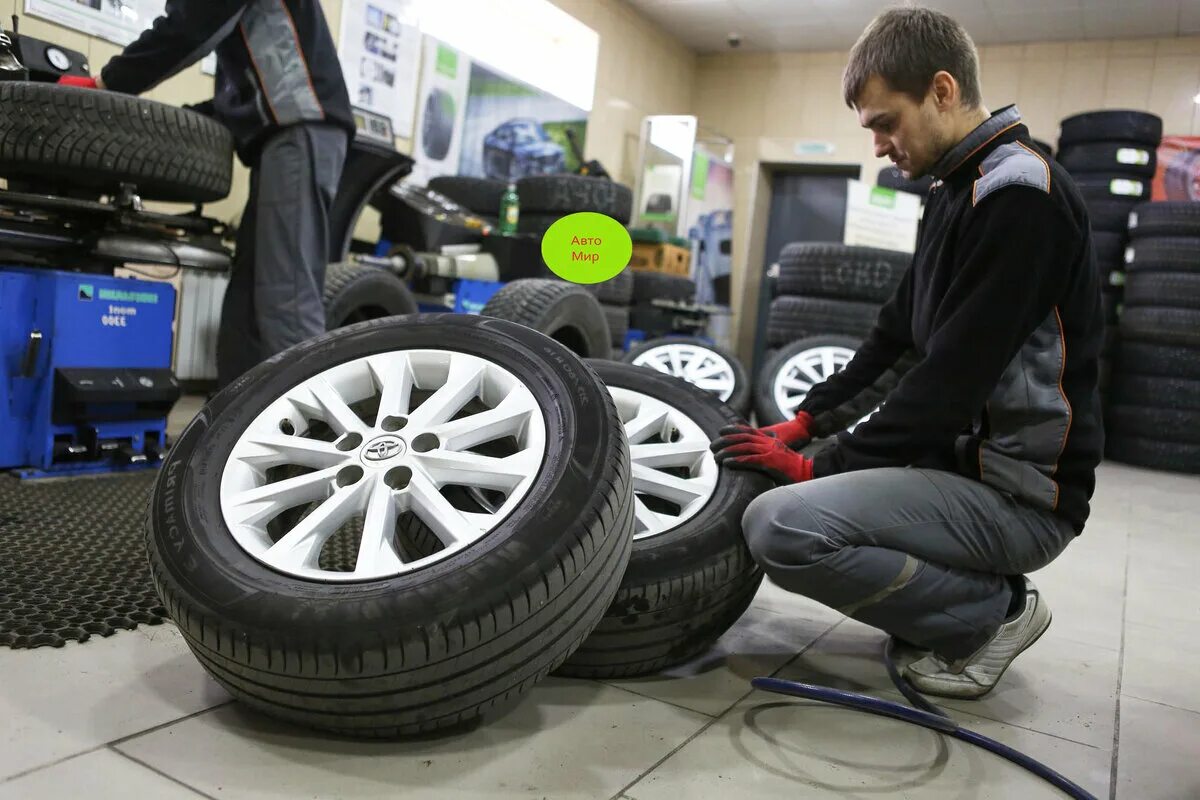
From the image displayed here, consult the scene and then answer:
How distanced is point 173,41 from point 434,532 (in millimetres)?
1821

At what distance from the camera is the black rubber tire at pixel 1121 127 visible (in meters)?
6.45

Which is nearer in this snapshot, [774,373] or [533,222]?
[533,222]

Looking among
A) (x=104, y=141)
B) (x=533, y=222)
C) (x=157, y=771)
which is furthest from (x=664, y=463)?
(x=533, y=222)

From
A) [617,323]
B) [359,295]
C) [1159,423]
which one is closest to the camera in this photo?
[359,295]

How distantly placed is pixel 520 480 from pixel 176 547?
0.47m

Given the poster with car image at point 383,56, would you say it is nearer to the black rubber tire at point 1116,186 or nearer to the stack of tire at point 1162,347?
the black rubber tire at point 1116,186

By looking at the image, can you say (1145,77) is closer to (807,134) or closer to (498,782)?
(807,134)

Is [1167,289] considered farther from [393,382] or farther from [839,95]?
[393,382]

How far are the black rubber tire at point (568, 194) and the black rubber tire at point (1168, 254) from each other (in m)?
3.84

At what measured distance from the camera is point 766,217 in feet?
33.0

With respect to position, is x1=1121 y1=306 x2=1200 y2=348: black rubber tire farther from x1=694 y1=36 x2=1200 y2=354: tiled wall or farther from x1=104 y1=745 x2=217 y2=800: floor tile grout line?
x1=104 y1=745 x2=217 y2=800: floor tile grout line

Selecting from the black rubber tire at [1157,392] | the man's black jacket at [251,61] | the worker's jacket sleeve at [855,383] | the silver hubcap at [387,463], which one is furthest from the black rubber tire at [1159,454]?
the silver hubcap at [387,463]

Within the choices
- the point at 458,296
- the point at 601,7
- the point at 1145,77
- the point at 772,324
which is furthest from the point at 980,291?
the point at 1145,77

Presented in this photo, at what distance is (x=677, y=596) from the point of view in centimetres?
146
